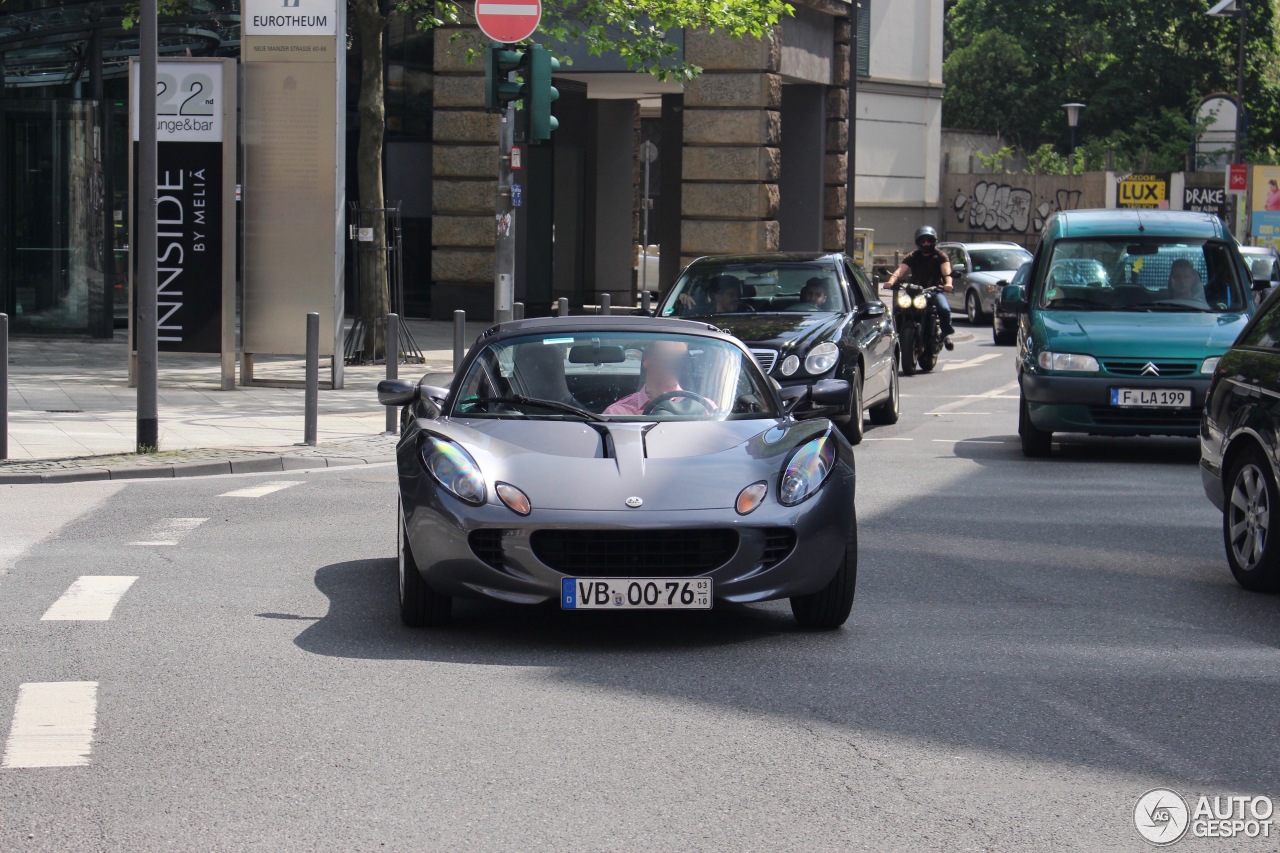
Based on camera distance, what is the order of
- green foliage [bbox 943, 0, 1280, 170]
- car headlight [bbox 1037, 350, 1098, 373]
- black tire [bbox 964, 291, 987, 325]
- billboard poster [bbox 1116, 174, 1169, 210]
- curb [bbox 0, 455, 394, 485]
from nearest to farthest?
curb [bbox 0, 455, 394, 485] < car headlight [bbox 1037, 350, 1098, 373] < black tire [bbox 964, 291, 987, 325] < billboard poster [bbox 1116, 174, 1169, 210] < green foliage [bbox 943, 0, 1280, 170]

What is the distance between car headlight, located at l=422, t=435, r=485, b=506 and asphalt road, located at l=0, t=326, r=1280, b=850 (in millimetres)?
572

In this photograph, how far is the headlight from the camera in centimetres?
1416

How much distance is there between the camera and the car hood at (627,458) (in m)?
6.95

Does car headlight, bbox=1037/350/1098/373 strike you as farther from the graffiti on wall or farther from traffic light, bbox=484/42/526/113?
the graffiti on wall

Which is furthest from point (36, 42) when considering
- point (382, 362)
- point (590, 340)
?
point (590, 340)

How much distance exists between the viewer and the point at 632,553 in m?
6.93

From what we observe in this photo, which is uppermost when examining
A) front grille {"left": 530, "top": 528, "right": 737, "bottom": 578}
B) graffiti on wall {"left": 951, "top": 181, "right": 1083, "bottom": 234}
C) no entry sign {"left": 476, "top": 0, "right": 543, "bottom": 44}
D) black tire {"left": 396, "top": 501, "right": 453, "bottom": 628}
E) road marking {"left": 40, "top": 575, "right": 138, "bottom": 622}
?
no entry sign {"left": 476, "top": 0, "right": 543, "bottom": 44}

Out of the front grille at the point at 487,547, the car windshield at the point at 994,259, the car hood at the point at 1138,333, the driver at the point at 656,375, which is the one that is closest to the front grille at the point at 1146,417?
the car hood at the point at 1138,333

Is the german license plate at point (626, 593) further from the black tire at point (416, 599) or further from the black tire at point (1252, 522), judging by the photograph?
the black tire at point (1252, 522)

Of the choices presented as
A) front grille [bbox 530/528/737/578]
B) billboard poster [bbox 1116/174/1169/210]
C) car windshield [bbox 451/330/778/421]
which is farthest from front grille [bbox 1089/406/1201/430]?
billboard poster [bbox 1116/174/1169/210]

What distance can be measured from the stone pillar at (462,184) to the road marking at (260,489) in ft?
54.9

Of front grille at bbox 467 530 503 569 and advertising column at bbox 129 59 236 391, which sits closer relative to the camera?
front grille at bbox 467 530 503 569

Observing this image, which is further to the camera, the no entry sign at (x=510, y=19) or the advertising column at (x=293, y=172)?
the advertising column at (x=293, y=172)

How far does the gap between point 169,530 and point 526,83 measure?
6451 mm
